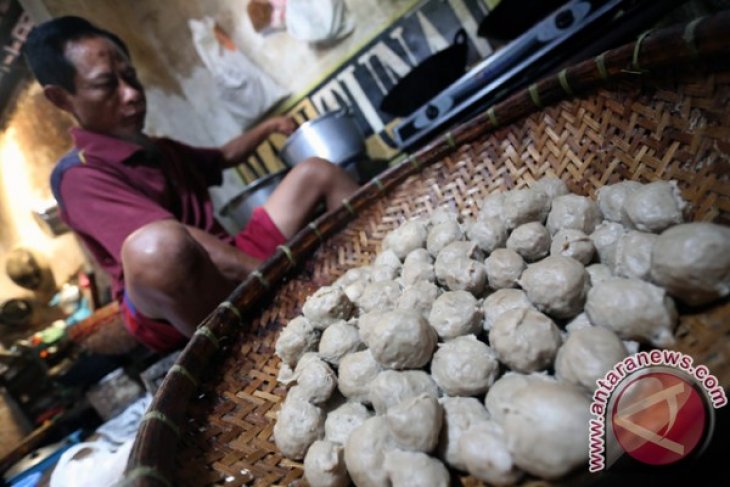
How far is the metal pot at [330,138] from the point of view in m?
3.54

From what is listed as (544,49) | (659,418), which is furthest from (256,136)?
(659,418)

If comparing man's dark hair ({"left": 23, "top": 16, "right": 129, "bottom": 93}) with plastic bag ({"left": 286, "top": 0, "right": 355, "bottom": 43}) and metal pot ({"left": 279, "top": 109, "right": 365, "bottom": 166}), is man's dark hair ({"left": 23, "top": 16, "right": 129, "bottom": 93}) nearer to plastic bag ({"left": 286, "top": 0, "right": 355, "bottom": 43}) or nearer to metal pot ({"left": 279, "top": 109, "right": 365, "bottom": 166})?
metal pot ({"left": 279, "top": 109, "right": 365, "bottom": 166})

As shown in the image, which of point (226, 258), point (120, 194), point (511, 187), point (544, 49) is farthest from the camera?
point (120, 194)

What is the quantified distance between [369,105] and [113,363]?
11.9 ft

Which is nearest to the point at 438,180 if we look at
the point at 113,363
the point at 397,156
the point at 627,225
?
the point at 627,225

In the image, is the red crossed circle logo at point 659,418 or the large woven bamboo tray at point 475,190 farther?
the large woven bamboo tray at point 475,190

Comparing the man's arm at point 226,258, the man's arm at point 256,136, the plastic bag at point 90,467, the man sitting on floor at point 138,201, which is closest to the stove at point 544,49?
the man sitting on floor at point 138,201

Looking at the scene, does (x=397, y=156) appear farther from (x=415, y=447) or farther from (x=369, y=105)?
(x=415, y=447)

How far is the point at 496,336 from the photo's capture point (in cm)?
115

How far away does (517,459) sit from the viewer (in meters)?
0.87

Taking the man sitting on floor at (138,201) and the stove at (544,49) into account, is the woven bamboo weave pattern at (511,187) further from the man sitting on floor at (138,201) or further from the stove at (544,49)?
the stove at (544,49)

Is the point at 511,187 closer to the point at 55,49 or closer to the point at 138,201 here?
the point at 138,201

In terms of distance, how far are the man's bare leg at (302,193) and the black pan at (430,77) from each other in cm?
82

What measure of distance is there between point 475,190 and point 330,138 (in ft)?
6.36
